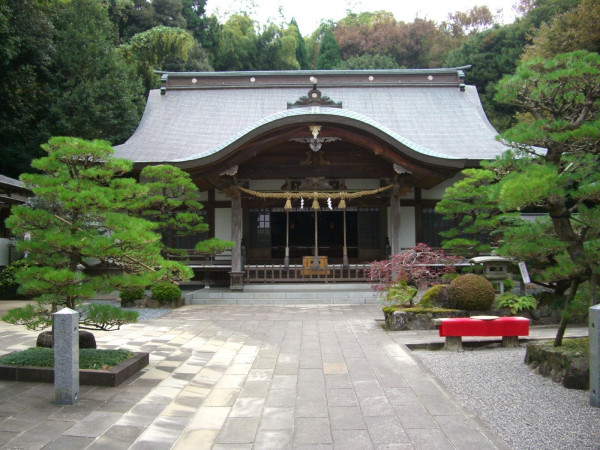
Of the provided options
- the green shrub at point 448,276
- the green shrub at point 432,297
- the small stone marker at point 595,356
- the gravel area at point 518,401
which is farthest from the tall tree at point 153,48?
the small stone marker at point 595,356

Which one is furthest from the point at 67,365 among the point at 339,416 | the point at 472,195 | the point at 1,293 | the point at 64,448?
the point at 1,293

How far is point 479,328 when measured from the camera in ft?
22.9

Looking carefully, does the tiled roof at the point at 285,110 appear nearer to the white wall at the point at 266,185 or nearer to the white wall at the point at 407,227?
the white wall at the point at 266,185

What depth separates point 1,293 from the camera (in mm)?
13492

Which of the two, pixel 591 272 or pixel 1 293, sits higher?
pixel 591 272

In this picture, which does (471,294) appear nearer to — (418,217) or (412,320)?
(412,320)

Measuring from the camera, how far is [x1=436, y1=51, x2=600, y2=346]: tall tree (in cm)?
500

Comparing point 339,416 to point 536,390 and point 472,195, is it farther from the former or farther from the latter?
point 472,195

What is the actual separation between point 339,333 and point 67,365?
496 centimetres

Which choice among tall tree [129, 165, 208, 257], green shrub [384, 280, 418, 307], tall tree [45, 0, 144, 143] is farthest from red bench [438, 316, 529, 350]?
tall tree [45, 0, 144, 143]

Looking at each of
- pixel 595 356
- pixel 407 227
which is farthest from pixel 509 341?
pixel 407 227

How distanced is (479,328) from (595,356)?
257 centimetres

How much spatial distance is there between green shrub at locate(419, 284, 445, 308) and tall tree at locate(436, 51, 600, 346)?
3734mm

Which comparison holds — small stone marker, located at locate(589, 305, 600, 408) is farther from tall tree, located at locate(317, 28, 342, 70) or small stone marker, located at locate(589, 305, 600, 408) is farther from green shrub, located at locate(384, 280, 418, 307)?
tall tree, located at locate(317, 28, 342, 70)
